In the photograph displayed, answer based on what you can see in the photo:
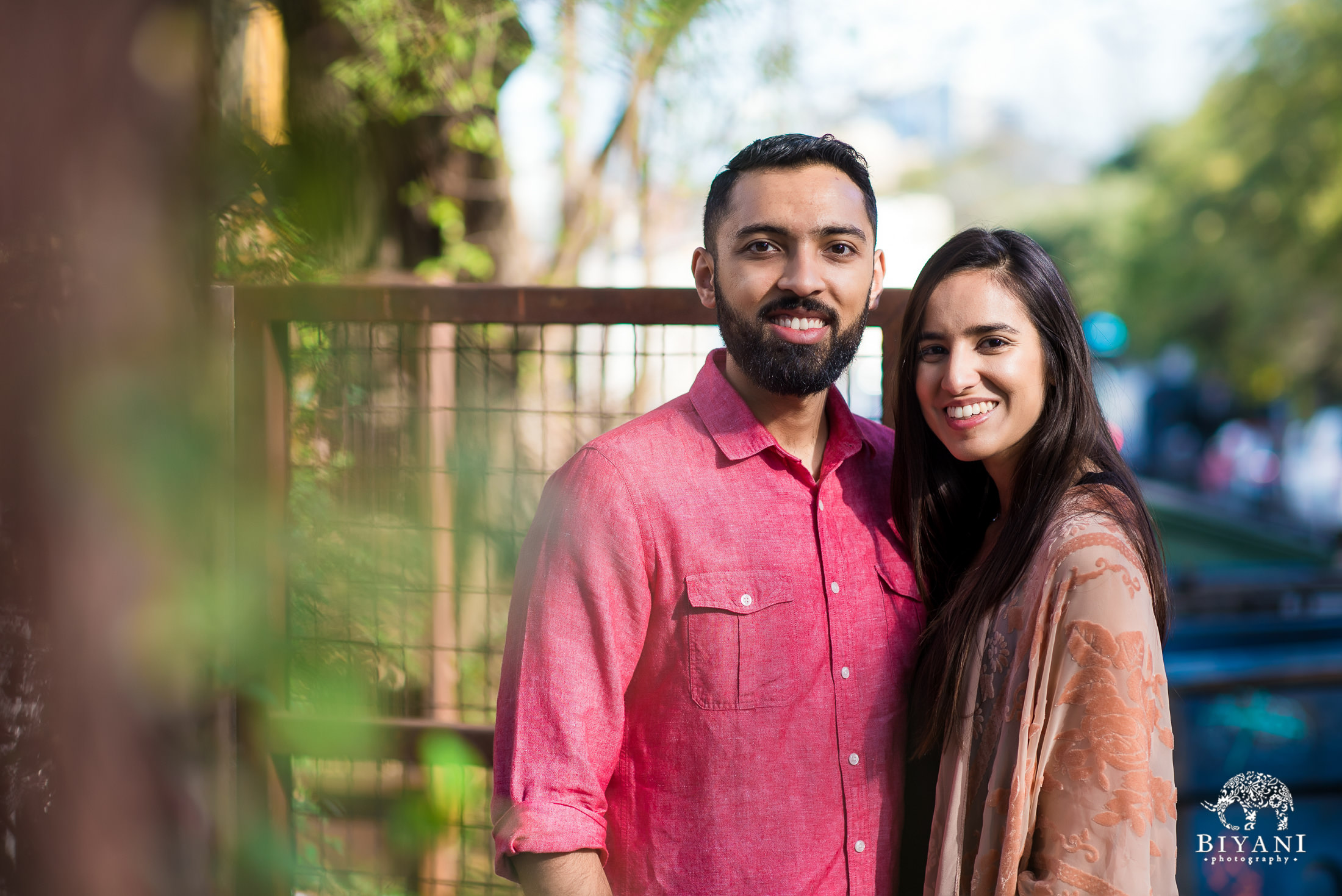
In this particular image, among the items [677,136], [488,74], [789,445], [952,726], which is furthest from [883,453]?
Answer: [677,136]

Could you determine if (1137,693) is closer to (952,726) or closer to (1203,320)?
(952,726)

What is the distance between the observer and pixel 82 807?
1.75ft

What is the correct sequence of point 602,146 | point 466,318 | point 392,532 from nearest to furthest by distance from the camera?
point 392,532 < point 466,318 < point 602,146

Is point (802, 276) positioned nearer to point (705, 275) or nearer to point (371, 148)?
point (705, 275)

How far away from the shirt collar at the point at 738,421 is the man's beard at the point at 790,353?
2.6 inches

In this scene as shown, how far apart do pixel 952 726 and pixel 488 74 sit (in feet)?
12.8

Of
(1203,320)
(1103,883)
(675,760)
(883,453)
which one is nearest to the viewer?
(1103,883)

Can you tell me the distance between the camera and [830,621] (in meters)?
1.75

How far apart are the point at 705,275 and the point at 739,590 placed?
2.04 ft

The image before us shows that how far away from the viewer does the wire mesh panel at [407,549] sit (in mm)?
917

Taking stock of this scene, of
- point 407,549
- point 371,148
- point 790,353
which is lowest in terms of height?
point 407,549

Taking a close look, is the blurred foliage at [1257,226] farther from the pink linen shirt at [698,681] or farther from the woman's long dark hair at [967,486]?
the pink linen shirt at [698,681]

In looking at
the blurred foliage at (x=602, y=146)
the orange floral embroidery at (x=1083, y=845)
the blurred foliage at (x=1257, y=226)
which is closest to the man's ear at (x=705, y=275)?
the orange floral embroidery at (x=1083, y=845)

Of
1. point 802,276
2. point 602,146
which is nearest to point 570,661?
point 802,276
